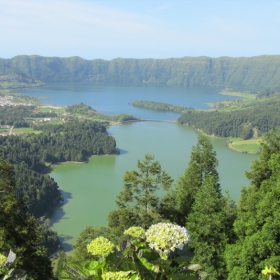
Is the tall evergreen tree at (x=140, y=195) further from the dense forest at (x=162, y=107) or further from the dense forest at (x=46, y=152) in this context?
the dense forest at (x=162, y=107)

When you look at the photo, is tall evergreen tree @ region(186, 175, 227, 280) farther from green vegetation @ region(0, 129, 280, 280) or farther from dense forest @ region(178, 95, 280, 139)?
dense forest @ region(178, 95, 280, 139)

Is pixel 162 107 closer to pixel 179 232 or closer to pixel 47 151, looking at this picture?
pixel 47 151

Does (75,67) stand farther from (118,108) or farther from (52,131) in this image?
(52,131)

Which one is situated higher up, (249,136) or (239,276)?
(239,276)

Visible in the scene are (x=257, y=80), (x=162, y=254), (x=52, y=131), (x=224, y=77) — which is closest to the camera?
(x=162, y=254)

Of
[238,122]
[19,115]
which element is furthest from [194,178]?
[19,115]

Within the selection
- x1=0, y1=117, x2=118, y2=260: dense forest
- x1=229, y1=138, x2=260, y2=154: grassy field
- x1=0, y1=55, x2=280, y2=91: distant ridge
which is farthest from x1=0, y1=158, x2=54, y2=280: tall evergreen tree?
x1=0, y1=55, x2=280, y2=91: distant ridge

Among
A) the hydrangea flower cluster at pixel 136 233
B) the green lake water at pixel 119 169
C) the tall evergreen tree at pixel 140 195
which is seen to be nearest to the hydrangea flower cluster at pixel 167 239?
the hydrangea flower cluster at pixel 136 233

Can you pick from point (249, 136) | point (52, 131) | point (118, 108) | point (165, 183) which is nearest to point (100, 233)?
point (165, 183)
